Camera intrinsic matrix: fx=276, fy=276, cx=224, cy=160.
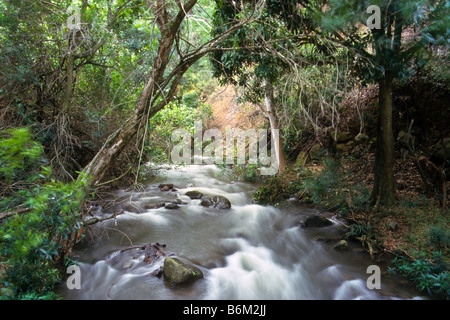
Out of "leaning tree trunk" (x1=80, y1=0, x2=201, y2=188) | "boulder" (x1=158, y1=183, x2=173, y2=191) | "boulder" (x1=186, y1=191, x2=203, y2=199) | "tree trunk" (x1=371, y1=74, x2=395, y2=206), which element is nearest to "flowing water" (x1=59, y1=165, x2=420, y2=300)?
"boulder" (x1=186, y1=191, x2=203, y2=199)

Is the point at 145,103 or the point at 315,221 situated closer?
the point at 145,103

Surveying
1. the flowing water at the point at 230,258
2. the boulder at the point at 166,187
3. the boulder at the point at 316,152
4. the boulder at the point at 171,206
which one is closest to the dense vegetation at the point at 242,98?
the boulder at the point at 316,152

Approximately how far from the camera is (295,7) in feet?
20.0

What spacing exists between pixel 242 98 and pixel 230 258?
5.11 m

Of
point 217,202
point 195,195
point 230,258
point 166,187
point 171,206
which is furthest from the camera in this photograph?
point 166,187

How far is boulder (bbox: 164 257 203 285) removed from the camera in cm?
424

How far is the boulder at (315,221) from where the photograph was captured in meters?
6.49

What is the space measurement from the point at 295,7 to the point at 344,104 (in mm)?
4097

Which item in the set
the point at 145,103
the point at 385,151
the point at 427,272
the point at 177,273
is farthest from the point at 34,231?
the point at 385,151

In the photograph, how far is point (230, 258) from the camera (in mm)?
5387

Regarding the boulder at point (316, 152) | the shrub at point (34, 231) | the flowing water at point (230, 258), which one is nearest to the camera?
the shrub at point (34, 231)

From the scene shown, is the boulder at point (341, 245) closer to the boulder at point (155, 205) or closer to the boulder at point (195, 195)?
the boulder at point (195, 195)

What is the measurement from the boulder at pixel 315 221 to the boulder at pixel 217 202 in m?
2.30

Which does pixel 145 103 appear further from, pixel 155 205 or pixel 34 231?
pixel 155 205
